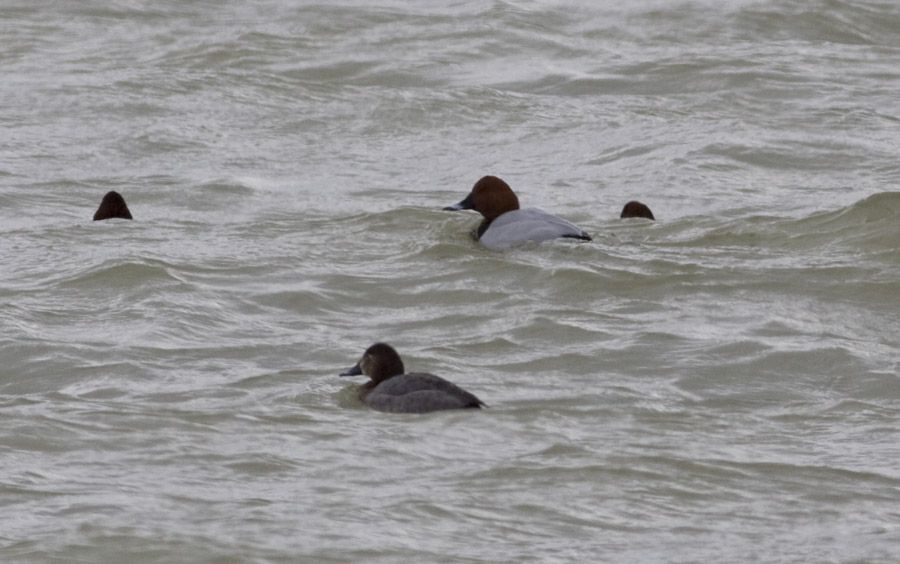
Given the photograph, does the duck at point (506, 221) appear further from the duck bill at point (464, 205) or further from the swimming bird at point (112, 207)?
the swimming bird at point (112, 207)

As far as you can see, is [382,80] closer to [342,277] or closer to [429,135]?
[429,135]

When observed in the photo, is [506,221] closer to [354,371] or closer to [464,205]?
[464,205]

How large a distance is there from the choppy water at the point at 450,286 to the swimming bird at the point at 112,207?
0.17 meters

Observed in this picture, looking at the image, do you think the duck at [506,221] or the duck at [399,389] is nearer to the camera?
the duck at [399,389]

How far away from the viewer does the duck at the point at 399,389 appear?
33.0 feet

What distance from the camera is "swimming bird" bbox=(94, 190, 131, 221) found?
1577 centimetres

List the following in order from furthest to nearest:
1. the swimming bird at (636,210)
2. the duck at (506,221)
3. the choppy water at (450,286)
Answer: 1. the swimming bird at (636,210)
2. the duck at (506,221)
3. the choppy water at (450,286)

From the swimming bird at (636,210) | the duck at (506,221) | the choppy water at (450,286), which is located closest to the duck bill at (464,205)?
the duck at (506,221)

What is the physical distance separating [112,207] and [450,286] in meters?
3.34

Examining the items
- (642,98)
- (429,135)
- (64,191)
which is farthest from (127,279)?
(642,98)

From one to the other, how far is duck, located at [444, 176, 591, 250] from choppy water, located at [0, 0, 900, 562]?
0.18 meters

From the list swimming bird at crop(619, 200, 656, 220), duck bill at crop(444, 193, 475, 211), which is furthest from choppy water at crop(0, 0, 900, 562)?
duck bill at crop(444, 193, 475, 211)

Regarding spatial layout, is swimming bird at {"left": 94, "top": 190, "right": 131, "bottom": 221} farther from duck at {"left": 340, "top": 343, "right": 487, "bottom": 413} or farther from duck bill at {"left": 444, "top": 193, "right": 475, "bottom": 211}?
duck at {"left": 340, "top": 343, "right": 487, "bottom": 413}

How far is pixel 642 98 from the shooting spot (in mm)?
21938
